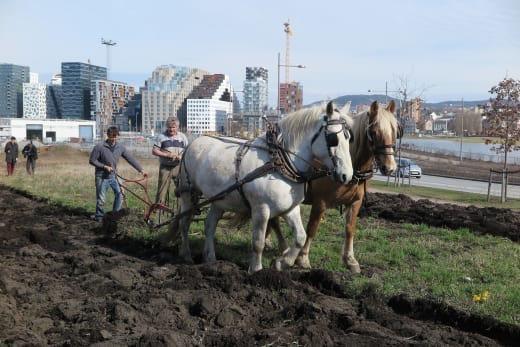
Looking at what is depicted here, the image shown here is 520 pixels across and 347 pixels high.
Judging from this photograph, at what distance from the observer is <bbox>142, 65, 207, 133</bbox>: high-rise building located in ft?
400

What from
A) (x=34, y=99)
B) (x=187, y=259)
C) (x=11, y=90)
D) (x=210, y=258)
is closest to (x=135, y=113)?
(x=34, y=99)

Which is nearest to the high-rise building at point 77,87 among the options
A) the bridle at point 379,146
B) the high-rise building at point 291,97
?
the high-rise building at point 291,97

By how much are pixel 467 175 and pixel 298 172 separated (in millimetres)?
28999

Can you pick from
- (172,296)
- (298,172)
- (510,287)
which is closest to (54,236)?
(172,296)

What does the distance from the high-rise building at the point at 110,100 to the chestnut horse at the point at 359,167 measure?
11585 centimetres

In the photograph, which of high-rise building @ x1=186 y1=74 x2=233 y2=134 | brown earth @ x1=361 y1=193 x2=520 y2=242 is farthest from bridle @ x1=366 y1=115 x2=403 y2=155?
high-rise building @ x1=186 y1=74 x2=233 y2=134

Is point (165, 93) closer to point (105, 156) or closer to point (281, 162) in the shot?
point (105, 156)

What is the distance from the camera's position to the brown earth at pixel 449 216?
9188 millimetres

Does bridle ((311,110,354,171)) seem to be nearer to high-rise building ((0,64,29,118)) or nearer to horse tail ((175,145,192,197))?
horse tail ((175,145,192,197))

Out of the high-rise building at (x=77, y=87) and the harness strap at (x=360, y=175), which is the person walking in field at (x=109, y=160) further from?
the high-rise building at (x=77, y=87)

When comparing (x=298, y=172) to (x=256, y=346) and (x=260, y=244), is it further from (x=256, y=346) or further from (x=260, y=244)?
(x=256, y=346)

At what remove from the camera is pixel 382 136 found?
631cm

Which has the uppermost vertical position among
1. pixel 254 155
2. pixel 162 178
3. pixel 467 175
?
pixel 254 155

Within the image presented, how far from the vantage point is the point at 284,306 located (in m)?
5.05
